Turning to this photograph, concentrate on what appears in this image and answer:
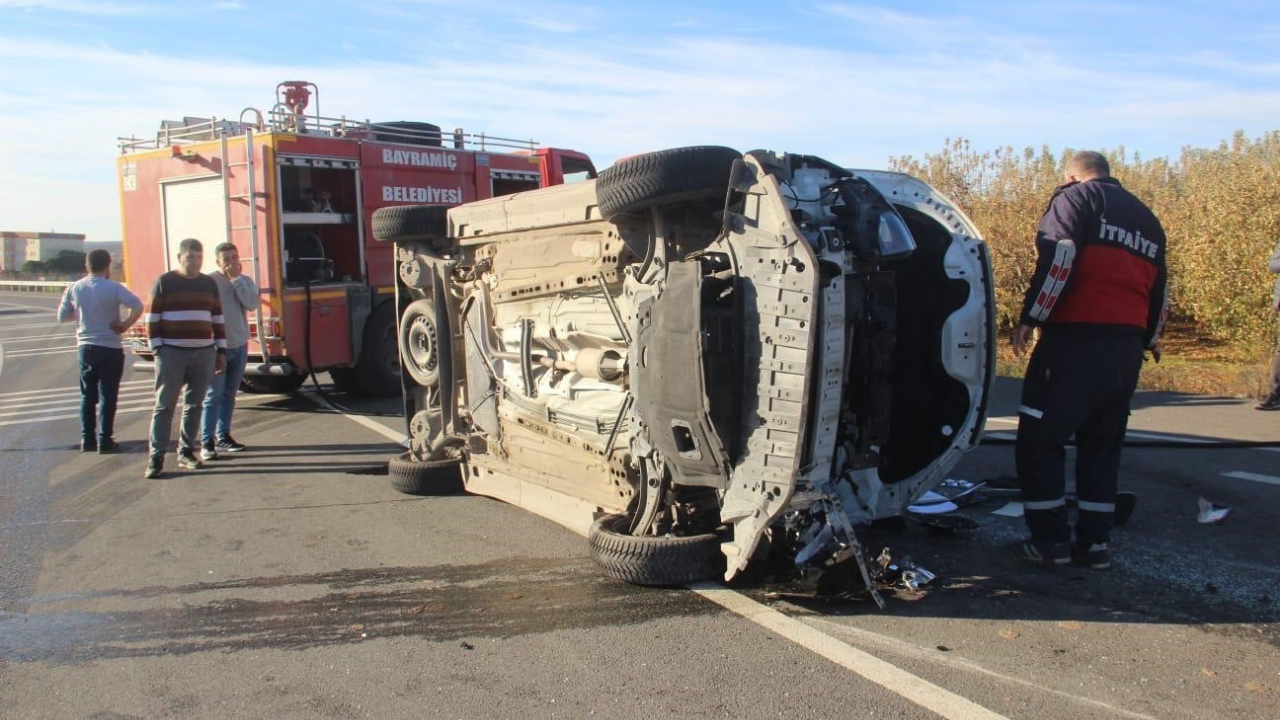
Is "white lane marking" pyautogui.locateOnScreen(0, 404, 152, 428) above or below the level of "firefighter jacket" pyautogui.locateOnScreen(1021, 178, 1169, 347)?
below

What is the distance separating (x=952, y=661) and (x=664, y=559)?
4.40 feet

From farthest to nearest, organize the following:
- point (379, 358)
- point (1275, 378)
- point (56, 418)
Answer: point (379, 358), point (56, 418), point (1275, 378)

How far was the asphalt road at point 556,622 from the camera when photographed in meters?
3.46

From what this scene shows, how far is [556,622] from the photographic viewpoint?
166 inches

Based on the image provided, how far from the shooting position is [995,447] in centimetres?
750

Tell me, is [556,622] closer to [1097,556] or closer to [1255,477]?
[1097,556]

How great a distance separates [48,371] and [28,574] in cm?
1134

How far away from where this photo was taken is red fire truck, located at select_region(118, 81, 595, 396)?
9.83 metres

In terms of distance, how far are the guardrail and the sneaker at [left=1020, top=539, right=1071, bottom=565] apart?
45488 millimetres

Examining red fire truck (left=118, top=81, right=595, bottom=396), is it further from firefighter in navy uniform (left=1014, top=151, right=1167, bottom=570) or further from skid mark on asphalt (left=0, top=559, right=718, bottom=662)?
firefighter in navy uniform (left=1014, top=151, right=1167, bottom=570)

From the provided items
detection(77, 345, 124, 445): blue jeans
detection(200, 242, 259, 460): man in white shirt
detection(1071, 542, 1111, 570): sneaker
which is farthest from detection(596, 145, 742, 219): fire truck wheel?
detection(77, 345, 124, 445): blue jeans

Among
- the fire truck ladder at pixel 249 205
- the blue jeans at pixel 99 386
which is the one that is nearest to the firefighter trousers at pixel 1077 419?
the blue jeans at pixel 99 386

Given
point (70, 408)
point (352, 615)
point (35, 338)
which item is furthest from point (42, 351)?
point (352, 615)

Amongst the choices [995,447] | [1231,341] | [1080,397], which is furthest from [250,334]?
[1231,341]
